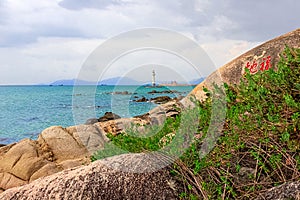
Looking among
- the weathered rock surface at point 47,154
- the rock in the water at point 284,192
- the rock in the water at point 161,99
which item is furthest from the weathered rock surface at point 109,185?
the rock in the water at point 161,99

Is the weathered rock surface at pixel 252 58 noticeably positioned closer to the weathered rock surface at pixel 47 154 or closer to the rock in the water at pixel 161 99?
the rock in the water at pixel 161 99

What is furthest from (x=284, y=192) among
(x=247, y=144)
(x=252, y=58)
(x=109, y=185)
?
(x=252, y=58)

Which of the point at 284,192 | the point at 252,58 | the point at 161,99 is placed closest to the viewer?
the point at 284,192

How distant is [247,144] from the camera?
13.3 ft

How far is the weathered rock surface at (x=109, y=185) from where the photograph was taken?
12.2 ft

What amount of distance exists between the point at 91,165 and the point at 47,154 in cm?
581

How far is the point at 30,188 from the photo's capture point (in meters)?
4.10

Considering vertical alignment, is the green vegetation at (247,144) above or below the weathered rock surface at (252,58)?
below

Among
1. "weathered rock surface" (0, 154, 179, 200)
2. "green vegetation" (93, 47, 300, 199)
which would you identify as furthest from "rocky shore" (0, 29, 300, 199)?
"green vegetation" (93, 47, 300, 199)

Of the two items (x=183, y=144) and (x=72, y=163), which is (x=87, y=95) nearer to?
(x=183, y=144)

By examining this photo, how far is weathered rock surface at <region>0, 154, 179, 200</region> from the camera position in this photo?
12.2 feet

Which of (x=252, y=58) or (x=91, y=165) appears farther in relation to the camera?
(x=252, y=58)

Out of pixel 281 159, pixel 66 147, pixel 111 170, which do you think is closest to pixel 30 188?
pixel 111 170

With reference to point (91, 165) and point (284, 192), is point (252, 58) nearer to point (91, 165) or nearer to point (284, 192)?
point (284, 192)
